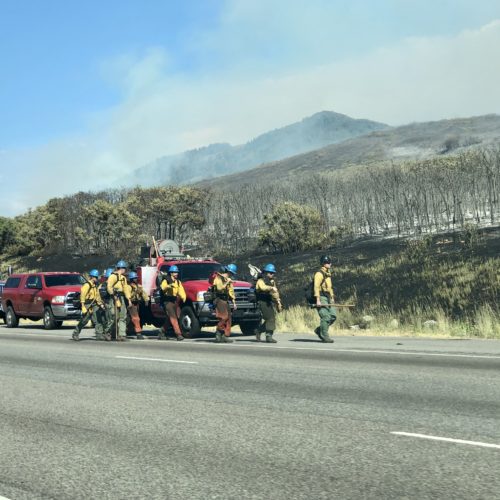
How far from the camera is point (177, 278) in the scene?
63.1 ft

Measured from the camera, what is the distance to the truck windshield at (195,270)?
2075cm

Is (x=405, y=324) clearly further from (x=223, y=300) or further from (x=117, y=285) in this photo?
(x=117, y=285)

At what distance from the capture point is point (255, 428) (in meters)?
7.65

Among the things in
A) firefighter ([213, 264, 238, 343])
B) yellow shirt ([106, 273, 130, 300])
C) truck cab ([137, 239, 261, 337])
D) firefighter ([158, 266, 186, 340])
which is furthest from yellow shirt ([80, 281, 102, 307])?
firefighter ([213, 264, 238, 343])

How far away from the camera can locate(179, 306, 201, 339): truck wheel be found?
64.2ft

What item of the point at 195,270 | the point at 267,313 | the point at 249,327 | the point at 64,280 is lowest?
the point at 249,327

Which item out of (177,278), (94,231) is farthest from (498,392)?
(94,231)

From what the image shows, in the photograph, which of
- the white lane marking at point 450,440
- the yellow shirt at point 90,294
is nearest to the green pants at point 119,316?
the yellow shirt at point 90,294

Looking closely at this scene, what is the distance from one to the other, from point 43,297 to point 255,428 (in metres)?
20.8

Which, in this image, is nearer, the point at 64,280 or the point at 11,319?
the point at 64,280

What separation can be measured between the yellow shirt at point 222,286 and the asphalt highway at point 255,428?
3.56 meters

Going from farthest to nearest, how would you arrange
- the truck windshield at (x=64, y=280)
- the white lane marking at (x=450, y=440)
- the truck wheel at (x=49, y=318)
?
the truck windshield at (x=64, y=280), the truck wheel at (x=49, y=318), the white lane marking at (x=450, y=440)

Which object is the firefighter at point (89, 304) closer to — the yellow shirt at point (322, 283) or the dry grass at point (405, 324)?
the dry grass at point (405, 324)

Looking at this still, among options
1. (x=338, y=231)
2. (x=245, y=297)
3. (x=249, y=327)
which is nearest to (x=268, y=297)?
(x=245, y=297)
